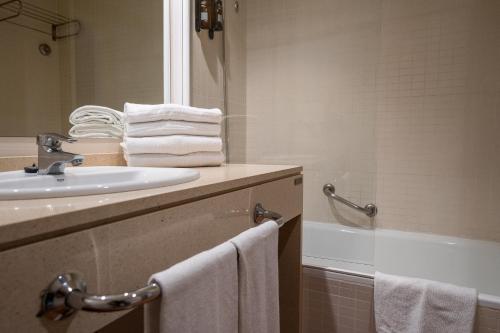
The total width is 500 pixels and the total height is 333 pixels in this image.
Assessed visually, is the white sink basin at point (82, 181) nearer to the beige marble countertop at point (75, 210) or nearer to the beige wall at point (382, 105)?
the beige marble countertop at point (75, 210)

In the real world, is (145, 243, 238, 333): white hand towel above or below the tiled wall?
above

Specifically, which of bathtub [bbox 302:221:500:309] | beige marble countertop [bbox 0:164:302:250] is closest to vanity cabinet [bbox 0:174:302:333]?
beige marble countertop [bbox 0:164:302:250]

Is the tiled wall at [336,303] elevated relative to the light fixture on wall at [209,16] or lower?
lower

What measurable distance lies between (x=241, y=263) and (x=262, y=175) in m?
0.28

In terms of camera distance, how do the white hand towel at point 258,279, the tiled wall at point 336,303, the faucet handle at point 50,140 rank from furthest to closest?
Result: the tiled wall at point 336,303 → the faucet handle at point 50,140 → the white hand towel at point 258,279

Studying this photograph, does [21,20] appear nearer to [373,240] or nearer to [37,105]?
[37,105]

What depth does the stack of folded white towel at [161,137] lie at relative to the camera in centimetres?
102

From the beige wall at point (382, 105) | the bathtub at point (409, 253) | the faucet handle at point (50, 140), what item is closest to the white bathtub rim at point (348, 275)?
the bathtub at point (409, 253)

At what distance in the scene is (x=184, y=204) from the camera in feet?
1.87

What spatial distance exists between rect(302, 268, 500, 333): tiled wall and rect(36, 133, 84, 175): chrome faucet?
1040 mm

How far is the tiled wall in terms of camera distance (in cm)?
133

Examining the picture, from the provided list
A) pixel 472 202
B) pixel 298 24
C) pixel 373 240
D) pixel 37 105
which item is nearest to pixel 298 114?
pixel 298 24

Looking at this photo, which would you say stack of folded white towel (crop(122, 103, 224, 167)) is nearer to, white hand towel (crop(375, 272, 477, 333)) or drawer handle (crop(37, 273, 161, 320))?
drawer handle (crop(37, 273, 161, 320))

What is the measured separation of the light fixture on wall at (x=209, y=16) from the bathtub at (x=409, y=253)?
1.20 metres
